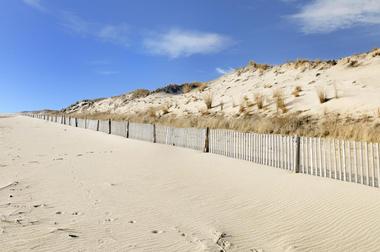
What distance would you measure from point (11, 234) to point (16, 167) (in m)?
7.42

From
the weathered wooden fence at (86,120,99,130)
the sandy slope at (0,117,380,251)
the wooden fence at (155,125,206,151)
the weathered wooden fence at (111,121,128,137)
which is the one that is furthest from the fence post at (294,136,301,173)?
the weathered wooden fence at (86,120,99,130)

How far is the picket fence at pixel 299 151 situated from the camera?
9.98m

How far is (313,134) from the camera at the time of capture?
17234 mm

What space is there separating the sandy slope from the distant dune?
6634 millimetres

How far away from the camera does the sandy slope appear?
5.52 m

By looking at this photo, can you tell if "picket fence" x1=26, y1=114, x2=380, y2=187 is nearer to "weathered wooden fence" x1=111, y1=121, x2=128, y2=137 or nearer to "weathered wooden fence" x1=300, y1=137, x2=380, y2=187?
"weathered wooden fence" x1=300, y1=137, x2=380, y2=187

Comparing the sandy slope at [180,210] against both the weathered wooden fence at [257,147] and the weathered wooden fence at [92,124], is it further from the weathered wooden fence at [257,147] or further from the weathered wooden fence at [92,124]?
the weathered wooden fence at [92,124]

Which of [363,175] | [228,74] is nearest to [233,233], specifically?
[363,175]

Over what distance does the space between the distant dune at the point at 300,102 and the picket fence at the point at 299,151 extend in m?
3.72

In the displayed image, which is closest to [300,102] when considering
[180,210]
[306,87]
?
[306,87]

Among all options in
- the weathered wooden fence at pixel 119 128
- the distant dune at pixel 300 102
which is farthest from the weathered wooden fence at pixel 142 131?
the distant dune at pixel 300 102

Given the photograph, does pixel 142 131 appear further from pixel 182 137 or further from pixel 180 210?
pixel 180 210

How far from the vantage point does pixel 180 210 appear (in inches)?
287

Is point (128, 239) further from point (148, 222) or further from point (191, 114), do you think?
point (191, 114)
